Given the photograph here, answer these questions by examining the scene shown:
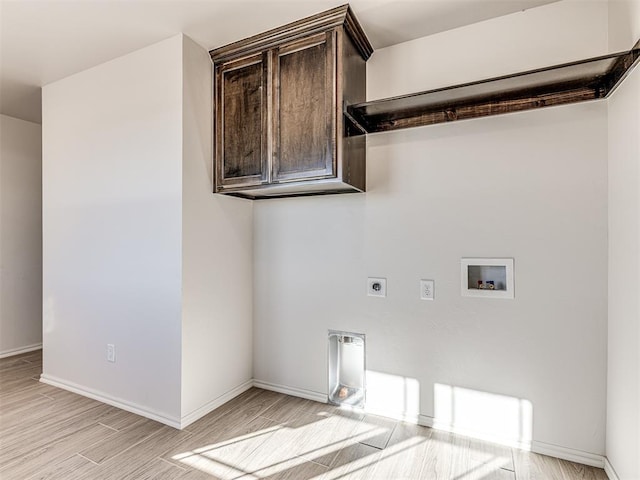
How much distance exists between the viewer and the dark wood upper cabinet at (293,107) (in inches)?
81.0

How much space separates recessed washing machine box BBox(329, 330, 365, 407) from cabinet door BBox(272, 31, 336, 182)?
4.00ft

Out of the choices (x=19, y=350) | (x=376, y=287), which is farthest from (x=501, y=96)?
(x=19, y=350)

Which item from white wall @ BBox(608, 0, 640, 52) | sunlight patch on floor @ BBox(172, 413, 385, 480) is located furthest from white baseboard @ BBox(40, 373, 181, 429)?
white wall @ BBox(608, 0, 640, 52)

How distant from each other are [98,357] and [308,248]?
1796 millimetres

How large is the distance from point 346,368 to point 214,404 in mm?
983

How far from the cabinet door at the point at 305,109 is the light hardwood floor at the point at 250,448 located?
1.60m

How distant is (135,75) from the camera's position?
245 cm

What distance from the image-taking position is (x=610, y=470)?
174cm

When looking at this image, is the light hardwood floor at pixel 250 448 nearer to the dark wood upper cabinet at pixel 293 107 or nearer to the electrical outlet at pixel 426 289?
the electrical outlet at pixel 426 289

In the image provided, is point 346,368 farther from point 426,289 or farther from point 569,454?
point 569,454

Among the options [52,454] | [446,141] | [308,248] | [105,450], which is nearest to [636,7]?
[446,141]

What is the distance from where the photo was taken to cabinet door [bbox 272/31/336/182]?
2.07m

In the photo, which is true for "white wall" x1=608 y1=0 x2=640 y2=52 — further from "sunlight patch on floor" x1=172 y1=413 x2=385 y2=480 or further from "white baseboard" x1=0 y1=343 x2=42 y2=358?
"white baseboard" x1=0 y1=343 x2=42 y2=358

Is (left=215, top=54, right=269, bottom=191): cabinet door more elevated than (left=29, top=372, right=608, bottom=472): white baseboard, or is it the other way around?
(left=215, top=54, right=269, bottom=191): cabinet door
